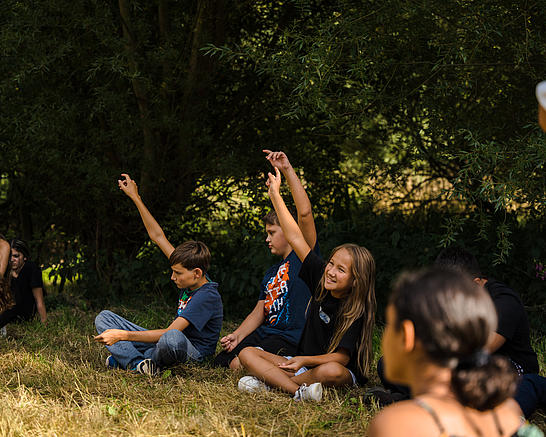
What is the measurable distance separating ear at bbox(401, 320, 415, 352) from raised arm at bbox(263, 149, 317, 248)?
2252mm

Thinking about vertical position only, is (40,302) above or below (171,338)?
below

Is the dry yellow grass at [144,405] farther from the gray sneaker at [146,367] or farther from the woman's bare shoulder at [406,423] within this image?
the woman's bare shoulder at [406,423]

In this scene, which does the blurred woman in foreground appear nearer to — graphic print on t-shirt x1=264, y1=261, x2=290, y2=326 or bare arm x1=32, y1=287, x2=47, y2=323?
graphic print on t-shirt x1=264, y1=261, x2=290, y2=326

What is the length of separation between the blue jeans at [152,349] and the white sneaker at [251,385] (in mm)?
464

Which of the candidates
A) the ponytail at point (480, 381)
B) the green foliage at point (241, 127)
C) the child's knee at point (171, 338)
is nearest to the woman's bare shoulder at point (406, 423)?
the ponytail at point (480, 381)

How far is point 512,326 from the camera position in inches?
132

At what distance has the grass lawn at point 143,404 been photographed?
10.0 feet

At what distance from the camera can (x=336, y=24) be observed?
16.4 ft

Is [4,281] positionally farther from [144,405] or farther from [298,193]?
[298,193]

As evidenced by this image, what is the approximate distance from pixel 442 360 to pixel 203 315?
2.69 metres

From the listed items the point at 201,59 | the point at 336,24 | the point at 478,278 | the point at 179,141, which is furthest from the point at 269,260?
the point at 478,278

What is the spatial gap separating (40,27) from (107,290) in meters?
2.90

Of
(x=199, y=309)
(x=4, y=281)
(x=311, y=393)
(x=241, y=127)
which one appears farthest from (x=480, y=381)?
(x=241, y=127)

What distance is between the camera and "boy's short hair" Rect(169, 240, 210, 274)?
4.37 meters
